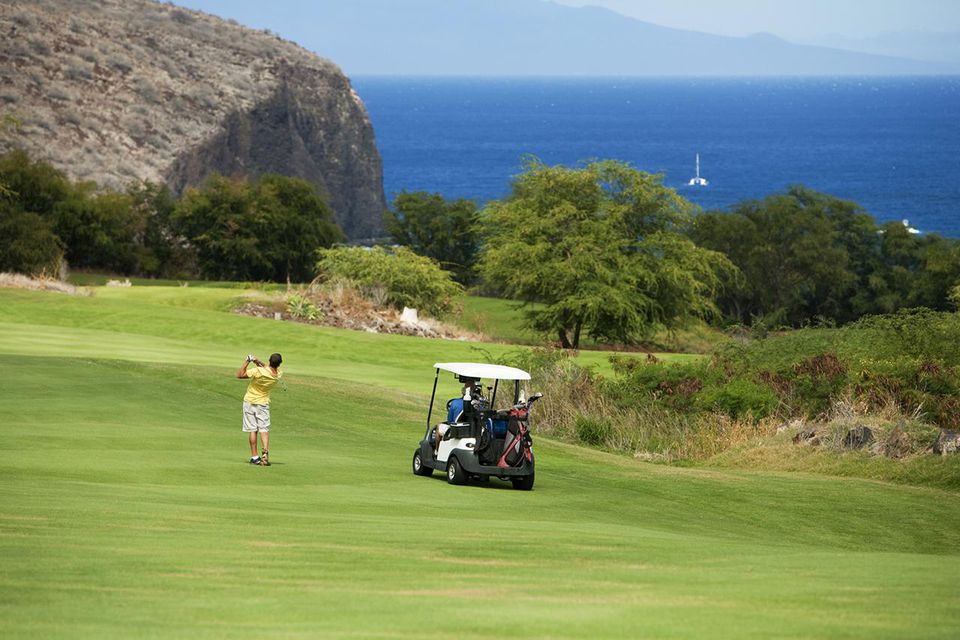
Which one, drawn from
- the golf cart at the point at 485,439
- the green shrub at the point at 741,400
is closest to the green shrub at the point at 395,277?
the green shrub at the point at 741,400

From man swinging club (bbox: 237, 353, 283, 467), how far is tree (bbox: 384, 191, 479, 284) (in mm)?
76198

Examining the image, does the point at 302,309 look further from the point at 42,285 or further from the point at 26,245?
the point at 26,245

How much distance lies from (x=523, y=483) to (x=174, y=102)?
102 m

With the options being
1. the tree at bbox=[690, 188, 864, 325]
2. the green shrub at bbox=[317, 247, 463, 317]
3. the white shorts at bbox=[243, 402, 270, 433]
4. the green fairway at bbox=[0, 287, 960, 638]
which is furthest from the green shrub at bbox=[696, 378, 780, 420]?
the tree at bbox=[690, 188, 864, 325]

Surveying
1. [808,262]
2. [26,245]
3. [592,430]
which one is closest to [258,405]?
[592,430]

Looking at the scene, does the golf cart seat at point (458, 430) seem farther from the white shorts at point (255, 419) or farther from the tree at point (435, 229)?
the tree at point (435, 229)

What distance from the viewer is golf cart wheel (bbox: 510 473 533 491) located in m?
17.8

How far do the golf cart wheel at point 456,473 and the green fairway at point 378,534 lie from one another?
6.7 inches

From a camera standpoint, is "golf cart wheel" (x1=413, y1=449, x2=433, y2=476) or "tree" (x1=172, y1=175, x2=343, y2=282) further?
"tree" (x1=172, y1=175, x2=343, y2=282)

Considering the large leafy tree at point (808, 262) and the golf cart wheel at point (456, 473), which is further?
the large leafy tree at point (808, 262)

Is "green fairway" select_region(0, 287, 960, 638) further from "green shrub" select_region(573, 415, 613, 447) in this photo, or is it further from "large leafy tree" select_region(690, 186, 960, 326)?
"large leafy tree" select_region(690, 186, 960, 326)

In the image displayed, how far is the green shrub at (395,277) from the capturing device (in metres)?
52.9

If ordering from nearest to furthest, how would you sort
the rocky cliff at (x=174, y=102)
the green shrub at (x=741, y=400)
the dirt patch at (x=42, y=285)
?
the green shrub at (x=741, y=400)
the dirt patch at (x=42, y=285)
the rocky cliff at (x=174, y=102)

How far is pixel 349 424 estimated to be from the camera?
23.6 meters
